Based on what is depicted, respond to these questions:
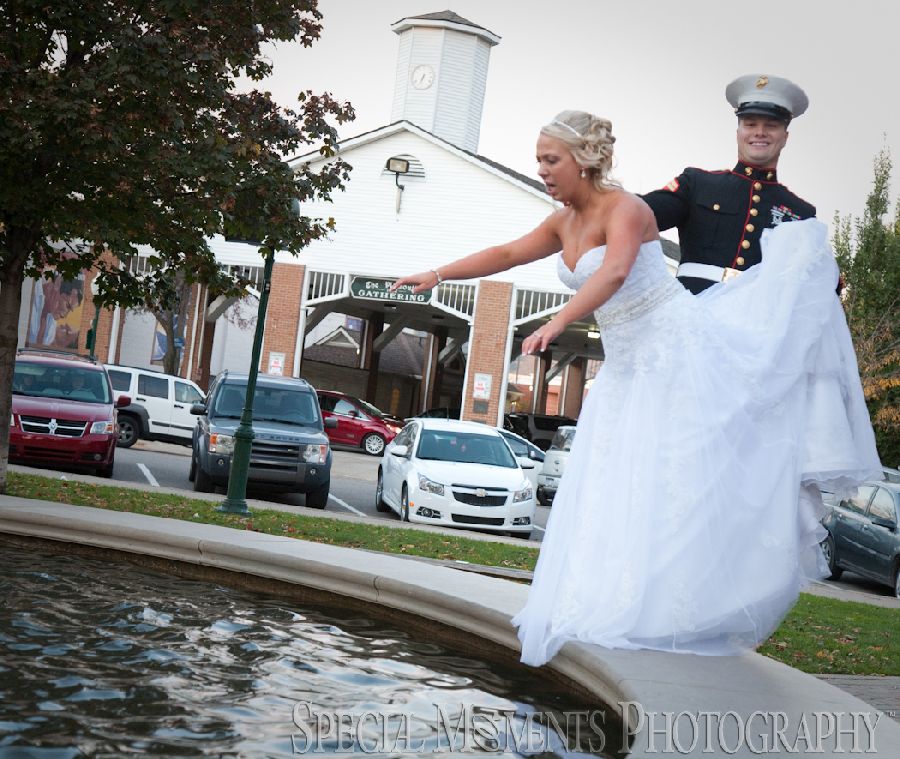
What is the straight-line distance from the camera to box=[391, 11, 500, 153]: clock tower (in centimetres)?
4197

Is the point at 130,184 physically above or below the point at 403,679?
above

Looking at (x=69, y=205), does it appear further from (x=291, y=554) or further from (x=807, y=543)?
(x=807, y=543)

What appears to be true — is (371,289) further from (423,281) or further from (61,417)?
(423,281)

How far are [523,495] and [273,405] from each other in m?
4.11

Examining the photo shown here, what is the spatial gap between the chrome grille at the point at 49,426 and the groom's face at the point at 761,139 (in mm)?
13793

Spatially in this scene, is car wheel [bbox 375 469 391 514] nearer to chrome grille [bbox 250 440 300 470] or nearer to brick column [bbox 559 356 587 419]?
chrome grille [bbox 250 440 300 470]

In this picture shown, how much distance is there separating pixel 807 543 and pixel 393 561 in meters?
3.32

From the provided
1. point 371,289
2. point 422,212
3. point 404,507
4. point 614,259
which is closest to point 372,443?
point 371,289

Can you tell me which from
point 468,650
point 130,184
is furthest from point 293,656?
point 130,184

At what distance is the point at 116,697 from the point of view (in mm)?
4215

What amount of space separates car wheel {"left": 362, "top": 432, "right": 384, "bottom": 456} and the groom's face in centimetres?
2923

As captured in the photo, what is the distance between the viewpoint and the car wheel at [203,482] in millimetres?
17000

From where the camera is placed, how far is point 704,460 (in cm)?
498

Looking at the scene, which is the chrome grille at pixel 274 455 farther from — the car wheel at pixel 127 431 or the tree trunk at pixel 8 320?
the car wheel at pixel 127 431
